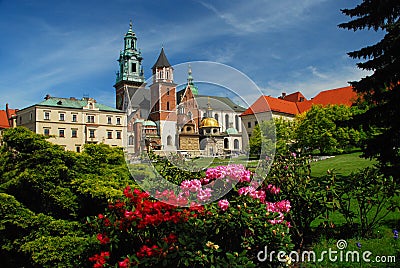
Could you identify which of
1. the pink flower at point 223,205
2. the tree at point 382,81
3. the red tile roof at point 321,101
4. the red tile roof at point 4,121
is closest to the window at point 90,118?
the red tile roof at point 4,121

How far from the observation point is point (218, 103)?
400 centimetres

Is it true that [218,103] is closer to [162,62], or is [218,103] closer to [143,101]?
[143,101]

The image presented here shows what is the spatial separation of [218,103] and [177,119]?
1036 millimetres

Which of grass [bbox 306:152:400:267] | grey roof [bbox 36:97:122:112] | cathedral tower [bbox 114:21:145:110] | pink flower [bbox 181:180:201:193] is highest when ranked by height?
cathedral tower [bbox 114:21:145:110]

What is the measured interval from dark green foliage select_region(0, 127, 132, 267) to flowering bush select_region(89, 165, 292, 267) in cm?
71

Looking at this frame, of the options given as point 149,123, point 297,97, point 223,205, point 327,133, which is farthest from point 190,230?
point 297,97

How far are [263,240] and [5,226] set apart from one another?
4.52m

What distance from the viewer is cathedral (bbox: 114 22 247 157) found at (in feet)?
13.8

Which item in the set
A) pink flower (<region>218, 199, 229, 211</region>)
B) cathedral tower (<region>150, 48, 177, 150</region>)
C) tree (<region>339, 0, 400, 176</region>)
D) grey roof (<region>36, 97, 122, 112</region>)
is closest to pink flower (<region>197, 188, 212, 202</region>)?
pink flower (<region>218, 199, 229, 211</region>)

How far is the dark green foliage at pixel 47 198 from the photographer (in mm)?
5070

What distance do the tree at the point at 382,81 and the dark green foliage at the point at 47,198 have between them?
7.21 meters

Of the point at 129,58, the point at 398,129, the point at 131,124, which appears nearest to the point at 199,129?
the point at 131,124

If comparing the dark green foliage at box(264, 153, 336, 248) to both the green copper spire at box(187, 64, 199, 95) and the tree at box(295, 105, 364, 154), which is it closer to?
the green copper spire at box(187, 64, 199, 95)

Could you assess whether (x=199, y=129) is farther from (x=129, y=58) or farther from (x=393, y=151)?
(x=129, y=58)
